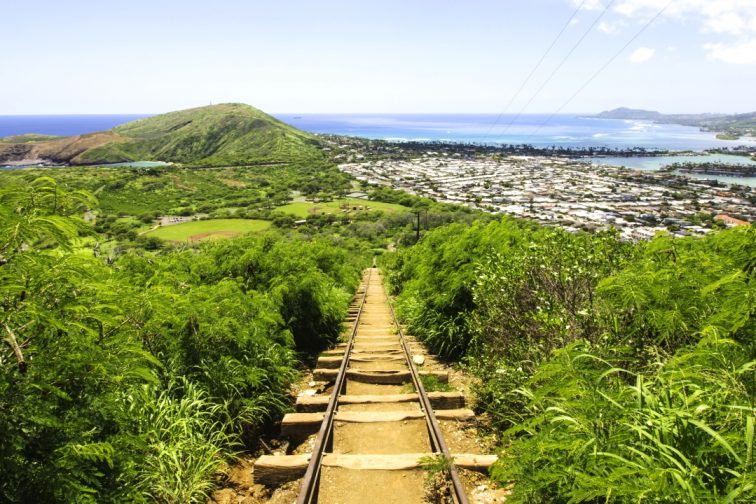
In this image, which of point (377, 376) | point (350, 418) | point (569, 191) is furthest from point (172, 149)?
point (350, 418)

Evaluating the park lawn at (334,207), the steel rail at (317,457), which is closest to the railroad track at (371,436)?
the steel rail at (317,457)

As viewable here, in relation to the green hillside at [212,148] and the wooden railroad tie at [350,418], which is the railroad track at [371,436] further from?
the green hillside at [212,148]

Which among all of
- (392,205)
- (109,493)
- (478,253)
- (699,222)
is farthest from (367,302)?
(392,205)

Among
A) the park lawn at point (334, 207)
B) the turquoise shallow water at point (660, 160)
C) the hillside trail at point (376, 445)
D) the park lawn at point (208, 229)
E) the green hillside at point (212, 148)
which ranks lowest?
the park lawn at point (208, 229)

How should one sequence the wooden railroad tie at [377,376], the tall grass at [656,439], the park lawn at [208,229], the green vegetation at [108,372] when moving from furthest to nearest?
the park lawn at [208,229], the wooden railroad tie at [377,376], the green vegetation at [108,372], the tall grass at [656,439]

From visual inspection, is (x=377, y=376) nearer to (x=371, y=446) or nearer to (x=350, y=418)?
(x=350, y=418)

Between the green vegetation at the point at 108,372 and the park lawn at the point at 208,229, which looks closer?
the green vegetation at the point at 108,372

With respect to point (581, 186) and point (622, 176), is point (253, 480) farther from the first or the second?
point (622, 176)
